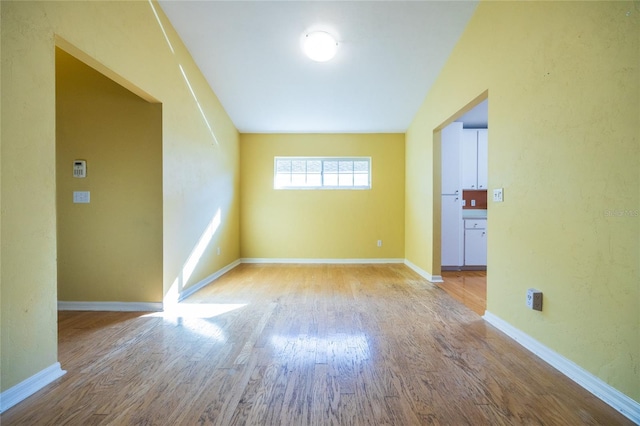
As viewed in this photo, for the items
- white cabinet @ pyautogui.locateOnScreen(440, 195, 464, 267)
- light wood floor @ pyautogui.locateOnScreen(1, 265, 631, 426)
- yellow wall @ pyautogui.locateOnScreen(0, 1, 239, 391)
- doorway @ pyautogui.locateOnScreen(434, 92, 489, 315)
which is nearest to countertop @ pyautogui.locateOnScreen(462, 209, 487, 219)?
doorway @ pyautogui.locateOnScreen(434, 92, 489, 315)

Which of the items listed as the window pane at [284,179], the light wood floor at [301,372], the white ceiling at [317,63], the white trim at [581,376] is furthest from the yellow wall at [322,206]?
the white trim at [581,376]

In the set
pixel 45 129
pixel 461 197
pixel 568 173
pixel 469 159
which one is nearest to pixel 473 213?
pixel 461 197

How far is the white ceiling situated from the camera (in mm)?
2775

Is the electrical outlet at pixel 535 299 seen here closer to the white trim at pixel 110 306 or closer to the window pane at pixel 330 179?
the white trim at pixel 110 306

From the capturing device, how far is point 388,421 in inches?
50.9

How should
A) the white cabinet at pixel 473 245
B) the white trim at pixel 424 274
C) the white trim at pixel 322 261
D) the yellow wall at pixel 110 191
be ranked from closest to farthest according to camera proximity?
the yellow wall at pixel 110 191 < the white trim at pixel 424 274 < the white cabinet at pixel 473 245 < the white trim at pixel 322 261

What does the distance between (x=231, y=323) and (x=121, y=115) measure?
2235 mm

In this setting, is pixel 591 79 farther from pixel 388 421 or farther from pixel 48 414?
pixel 48 414

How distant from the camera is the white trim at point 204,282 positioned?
313 centimetres

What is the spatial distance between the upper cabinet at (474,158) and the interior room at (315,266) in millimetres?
32

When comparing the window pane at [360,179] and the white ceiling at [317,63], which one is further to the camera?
the window pane at [360,179]

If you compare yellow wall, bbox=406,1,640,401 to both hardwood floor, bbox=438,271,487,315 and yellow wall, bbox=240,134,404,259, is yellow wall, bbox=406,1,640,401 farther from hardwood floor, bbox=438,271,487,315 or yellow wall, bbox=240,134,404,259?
yellow wall, bbox=240,134,404,259

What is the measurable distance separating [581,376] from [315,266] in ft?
12.1

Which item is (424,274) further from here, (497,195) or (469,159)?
(469,159)
